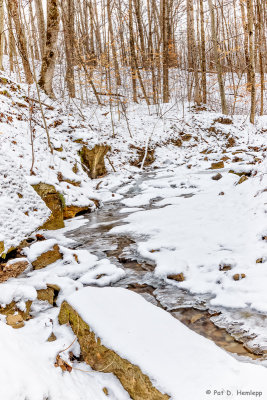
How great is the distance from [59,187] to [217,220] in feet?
11.0

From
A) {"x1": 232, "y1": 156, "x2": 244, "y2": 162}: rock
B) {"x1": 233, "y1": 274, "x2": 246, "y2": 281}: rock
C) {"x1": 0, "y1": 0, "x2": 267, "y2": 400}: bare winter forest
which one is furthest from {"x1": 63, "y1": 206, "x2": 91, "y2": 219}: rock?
{"x1": 232, "y1": 156, "x2": 244, "y2": 162}: rock

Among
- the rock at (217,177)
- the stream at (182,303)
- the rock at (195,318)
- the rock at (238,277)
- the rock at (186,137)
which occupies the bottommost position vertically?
the rock at (195,318)

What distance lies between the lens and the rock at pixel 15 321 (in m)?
2.35

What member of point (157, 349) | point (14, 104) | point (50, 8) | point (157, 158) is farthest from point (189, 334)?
point (50, 8)

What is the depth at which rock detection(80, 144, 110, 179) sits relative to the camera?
8555mm

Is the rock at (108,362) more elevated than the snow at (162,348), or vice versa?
the snow at (162,348)

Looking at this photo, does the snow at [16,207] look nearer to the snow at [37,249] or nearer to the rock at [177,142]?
the snow at [37,249]

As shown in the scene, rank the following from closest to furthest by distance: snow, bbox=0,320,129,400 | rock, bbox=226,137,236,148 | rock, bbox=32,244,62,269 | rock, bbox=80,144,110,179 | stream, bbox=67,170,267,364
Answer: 1. snow, bbox=0,320,129,400
2. stream, bbox=67,170,267,364
3. rock, bbox=32,244,62,269
4. rock, bbox=80,144,110,179
5. rock, bbox=226,137,236,148

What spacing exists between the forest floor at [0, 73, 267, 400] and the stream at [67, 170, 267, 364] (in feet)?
0.06

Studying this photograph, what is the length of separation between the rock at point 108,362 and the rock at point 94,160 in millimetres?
6577

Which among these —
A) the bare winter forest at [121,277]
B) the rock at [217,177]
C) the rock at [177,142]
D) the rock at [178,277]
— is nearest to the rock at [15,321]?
the bare winter forest at [121,277]

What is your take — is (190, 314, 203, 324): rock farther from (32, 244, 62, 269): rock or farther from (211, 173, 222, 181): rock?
(211, 173, 222, 181): rock

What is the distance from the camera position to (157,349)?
76.8 inches

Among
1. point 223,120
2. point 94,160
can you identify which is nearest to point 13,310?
point 94,160
